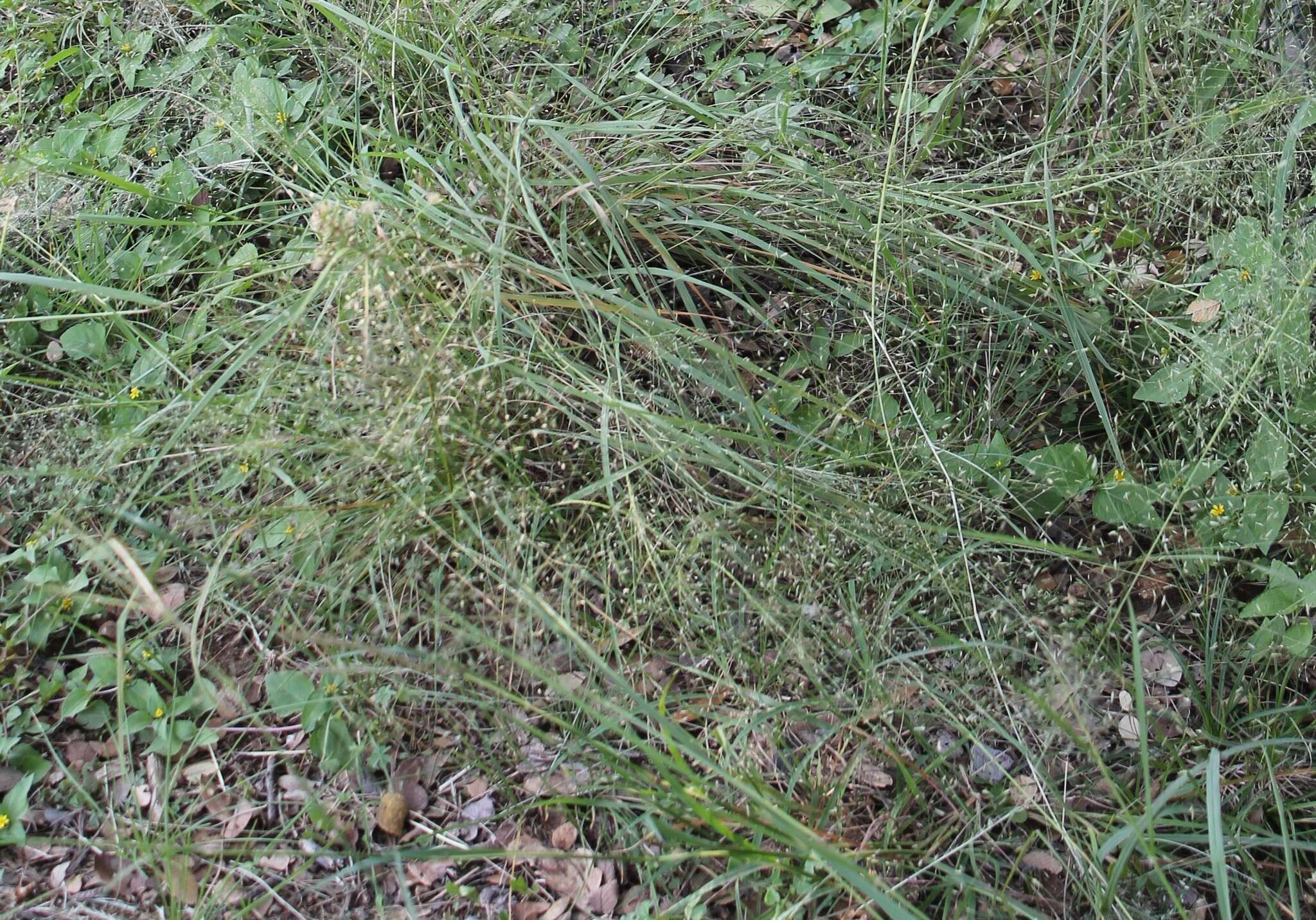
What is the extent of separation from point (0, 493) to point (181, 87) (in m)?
1.17

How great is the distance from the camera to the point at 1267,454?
6.03ft

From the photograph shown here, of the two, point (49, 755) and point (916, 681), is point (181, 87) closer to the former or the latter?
point (49, 755)

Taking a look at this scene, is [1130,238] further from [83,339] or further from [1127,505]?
[83,339]

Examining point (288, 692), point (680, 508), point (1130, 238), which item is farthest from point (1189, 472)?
point (288, 692)

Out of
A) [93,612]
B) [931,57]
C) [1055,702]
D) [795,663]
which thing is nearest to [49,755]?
[93,612]

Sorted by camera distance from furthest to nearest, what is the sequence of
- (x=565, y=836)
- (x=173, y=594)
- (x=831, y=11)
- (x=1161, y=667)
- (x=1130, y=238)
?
1. (x=831, y=11)
2. (x=1130, y=238)
3. (x=173, y=594)
4. (x=1161, y=667)
5. (x=565, y=836)

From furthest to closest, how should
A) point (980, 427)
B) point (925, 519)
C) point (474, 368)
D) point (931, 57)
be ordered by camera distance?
point (931, 57), point (980, 427), point (925, 519), point (474, 368)

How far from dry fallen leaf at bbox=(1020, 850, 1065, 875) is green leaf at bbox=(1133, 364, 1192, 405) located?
880mm

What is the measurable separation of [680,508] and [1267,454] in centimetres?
107

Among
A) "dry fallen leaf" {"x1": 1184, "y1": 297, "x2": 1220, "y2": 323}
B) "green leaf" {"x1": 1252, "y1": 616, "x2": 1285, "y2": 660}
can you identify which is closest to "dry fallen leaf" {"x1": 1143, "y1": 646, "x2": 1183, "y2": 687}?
"green leaf" {"x1": 1252, "y1": 616, "x2": 1285, "y2": 660}

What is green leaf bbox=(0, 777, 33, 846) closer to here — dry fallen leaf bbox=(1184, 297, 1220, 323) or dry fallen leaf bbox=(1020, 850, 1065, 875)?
dry fallen leaf bbox=(1020, 850, 1065, 875)

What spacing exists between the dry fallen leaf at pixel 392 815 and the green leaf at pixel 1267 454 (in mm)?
1651

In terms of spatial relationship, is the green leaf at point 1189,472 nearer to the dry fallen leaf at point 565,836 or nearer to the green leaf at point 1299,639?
the green leaf at point 1299,639

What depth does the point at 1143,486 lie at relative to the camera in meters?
1.91
